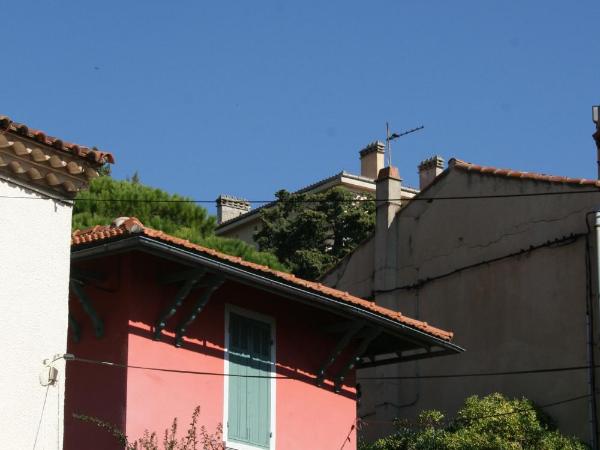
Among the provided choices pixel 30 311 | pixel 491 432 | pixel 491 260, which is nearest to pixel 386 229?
pixel 491 260

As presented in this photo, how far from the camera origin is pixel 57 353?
1493 centimetres

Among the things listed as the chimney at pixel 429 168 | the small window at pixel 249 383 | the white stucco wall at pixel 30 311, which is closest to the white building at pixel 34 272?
the white stucco wall at pixel 30 311

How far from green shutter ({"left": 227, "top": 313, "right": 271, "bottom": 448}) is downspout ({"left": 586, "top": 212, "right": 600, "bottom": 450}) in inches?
283

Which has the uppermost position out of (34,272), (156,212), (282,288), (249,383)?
(156,212)

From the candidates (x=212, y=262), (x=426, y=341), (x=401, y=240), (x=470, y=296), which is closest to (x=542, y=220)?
(x=470, y=296)

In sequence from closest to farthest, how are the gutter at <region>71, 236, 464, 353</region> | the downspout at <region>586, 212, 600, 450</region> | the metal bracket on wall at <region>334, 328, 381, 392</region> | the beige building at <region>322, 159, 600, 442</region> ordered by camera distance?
the gutter at <region>71, 236, 464, 353</region> → the metal bracket on wall at <region>334, 328, 381, 392</region> → the downspout at <region>586, 212, 600, 450</region> → the beige building at <region>322, 159, 600, 442</region>

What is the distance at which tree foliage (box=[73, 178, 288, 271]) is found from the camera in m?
31.0

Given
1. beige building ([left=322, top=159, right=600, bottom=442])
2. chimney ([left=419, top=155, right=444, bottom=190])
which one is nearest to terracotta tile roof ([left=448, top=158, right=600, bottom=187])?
beige building ([left=322, top=159, right=600, bottom=442])

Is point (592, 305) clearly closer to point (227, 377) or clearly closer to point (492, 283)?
point (492, 283)

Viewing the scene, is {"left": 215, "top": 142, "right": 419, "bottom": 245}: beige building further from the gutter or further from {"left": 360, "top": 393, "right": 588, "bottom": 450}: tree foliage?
the gutter

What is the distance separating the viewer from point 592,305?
81.6ft

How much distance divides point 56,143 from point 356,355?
6.74m

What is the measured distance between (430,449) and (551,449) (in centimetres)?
193

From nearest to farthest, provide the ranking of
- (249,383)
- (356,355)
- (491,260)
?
(249,383), (356,355), (491,260)
